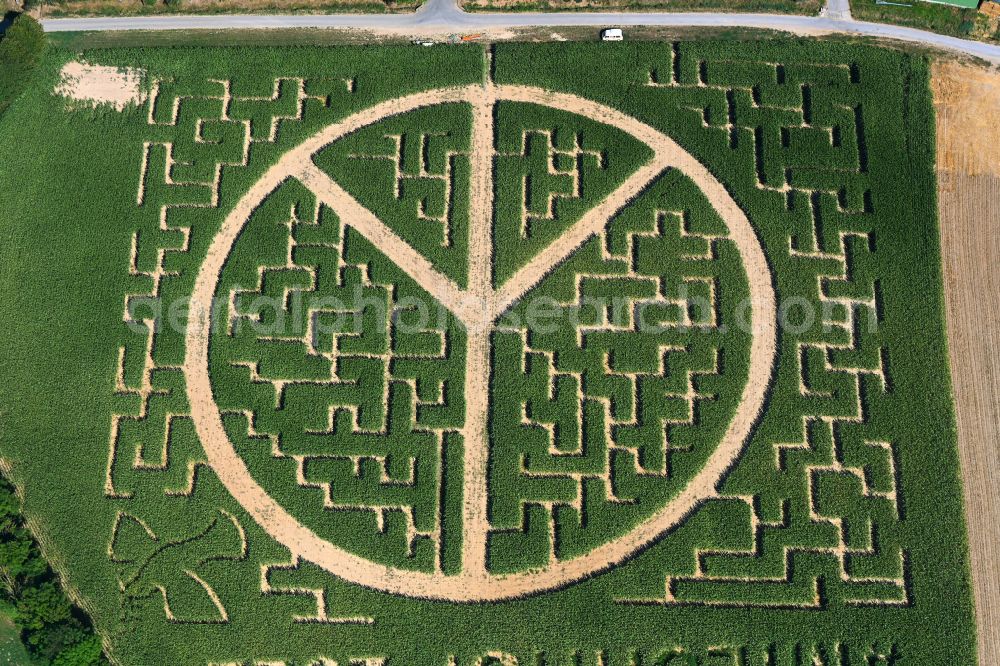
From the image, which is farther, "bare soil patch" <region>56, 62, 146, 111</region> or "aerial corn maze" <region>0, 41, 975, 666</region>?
"bare soil patch" <region>56, 62, 146, 111</region>

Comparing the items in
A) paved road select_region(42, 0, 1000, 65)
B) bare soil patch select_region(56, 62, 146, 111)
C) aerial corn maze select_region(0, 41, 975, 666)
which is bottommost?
aerial corn maze select_region(0, 41, 975, 666)

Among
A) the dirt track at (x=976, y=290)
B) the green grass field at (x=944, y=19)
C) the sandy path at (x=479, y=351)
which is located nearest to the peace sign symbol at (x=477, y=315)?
the sandy path at (x=479, y=351)

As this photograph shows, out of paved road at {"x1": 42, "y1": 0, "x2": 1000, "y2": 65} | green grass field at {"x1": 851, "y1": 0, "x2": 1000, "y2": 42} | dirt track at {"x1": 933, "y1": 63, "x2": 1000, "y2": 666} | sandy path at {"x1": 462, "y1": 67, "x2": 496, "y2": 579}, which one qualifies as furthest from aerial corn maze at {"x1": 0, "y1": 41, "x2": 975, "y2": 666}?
green grass field at {"x1": 851, "y1": 0, "x2": 1000, "y2": 42}

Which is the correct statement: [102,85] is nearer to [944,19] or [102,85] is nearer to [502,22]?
[502,22]

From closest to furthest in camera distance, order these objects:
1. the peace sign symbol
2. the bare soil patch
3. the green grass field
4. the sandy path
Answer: the peace sign symbol, the sandy path, the bare soil patch, the green grass field

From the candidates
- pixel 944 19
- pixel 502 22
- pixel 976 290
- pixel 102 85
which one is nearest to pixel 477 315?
pixel 502 22

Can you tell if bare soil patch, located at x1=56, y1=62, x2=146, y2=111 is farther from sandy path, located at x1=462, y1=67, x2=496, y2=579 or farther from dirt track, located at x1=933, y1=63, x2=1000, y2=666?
dirt track, located at x1=933, y1=63, x2=1000, y2=666

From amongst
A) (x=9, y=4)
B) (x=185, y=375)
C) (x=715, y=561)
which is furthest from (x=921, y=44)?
(x=9, y=4)

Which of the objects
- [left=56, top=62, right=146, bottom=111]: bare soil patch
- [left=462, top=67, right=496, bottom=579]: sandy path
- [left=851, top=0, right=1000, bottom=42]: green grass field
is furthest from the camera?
[left=851, top=0, right=1000, bottom=42]: green grass field
